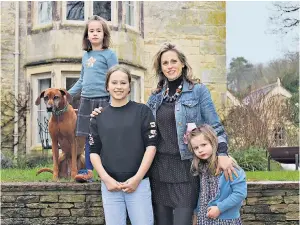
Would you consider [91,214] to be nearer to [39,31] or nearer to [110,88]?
[110,88]

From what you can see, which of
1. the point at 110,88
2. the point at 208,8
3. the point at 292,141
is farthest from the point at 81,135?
the point at 292,141

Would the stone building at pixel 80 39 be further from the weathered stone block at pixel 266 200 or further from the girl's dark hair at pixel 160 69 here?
the girl's dark hair at pixel 160 69

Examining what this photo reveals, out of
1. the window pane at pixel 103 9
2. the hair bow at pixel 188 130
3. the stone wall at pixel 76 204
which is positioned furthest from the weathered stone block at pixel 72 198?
the window pane at pixel 103 9

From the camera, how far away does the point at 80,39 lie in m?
12.4

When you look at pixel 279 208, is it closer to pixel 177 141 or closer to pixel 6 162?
pixel 177 141

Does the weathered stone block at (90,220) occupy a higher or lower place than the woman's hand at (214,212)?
lower

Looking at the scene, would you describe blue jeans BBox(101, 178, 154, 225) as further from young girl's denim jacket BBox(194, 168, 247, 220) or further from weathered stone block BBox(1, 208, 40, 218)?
weathered stone block BBox(1, 208, 40, 218)

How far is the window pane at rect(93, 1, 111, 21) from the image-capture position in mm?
13049

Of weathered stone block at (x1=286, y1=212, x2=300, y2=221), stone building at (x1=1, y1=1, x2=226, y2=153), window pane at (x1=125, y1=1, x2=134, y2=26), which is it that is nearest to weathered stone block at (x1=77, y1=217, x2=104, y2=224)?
weathered stone block at (x1=286, y1=212, x2=300, y2=221)

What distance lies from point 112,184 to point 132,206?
0.83 feet

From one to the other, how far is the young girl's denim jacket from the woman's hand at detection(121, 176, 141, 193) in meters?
0.63

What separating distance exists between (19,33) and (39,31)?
75 cm

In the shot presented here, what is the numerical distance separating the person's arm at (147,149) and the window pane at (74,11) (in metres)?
9.30

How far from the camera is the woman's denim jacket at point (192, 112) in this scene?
4.01 meters
